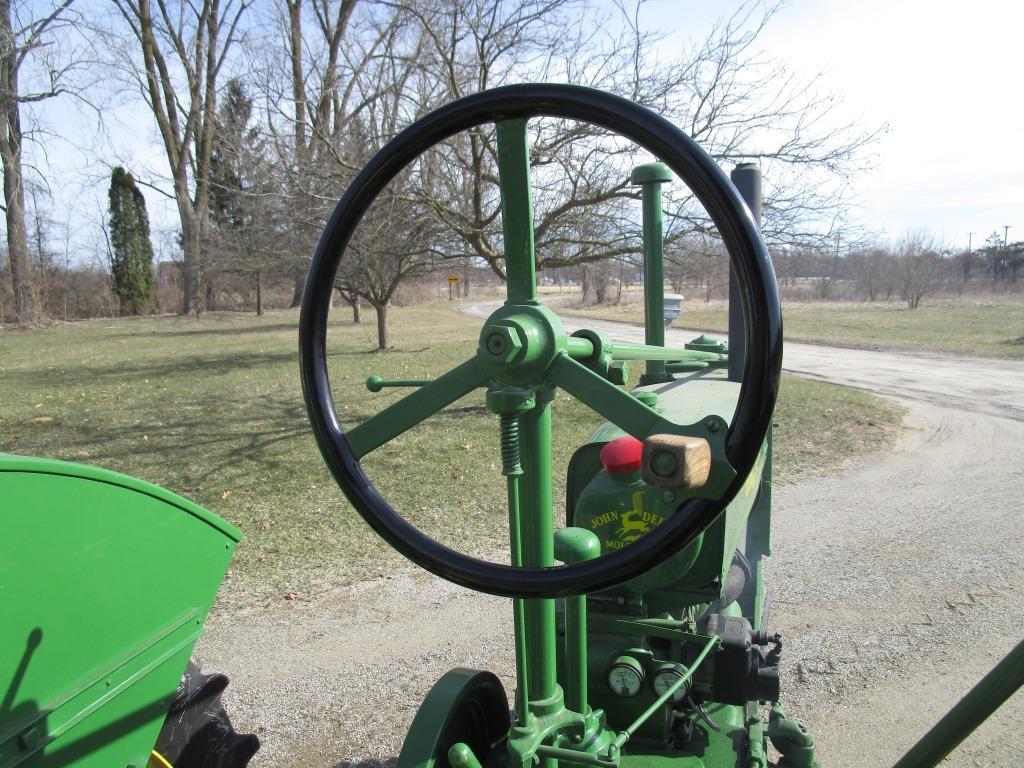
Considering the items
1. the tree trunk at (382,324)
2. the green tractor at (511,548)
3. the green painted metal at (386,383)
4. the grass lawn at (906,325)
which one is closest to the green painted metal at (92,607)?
the green tractor at (511,548)

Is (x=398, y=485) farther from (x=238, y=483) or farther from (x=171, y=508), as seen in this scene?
(x=171, y=508)

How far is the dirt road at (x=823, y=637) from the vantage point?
2922 millimetres

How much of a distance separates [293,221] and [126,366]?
6982 mm

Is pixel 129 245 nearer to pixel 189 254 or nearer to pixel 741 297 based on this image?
pixel 189 254

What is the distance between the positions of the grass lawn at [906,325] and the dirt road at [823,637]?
30.2 feet

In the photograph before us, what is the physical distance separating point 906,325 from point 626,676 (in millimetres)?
23736

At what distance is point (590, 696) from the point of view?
203cm

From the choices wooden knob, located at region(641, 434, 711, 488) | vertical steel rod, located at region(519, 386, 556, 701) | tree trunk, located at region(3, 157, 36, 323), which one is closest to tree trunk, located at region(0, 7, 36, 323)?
tree trunk, located at region(3, 157, 36, 323)

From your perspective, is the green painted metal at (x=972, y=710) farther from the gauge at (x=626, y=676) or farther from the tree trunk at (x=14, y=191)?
the tree trunk at (x=14, y=191)

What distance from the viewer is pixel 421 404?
1.07 m

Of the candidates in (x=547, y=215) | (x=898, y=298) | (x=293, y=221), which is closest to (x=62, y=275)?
(x=293, y=221)

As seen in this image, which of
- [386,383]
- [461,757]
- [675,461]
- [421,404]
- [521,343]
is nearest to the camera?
[675,461]

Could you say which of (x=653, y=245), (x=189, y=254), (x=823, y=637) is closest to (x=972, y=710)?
(x=653, y=245)

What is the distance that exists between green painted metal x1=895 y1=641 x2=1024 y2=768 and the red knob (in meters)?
0.73
